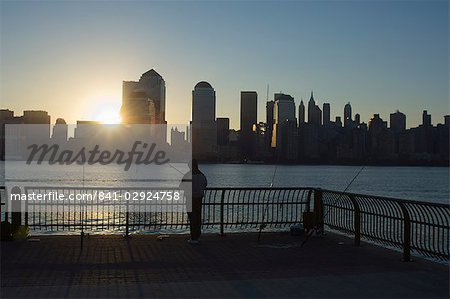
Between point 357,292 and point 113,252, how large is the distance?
5.96 metres

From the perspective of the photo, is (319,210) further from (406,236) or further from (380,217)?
(406,236)

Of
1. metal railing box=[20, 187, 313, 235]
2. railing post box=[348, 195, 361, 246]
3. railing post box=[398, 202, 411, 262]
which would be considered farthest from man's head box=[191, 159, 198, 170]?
railing post box=[398, 202, 411, 262]

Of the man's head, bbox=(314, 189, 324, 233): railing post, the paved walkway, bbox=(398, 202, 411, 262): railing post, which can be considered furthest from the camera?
bbox=(314, 189, 324, 233): railing post

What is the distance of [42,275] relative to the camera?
1073 centimetres

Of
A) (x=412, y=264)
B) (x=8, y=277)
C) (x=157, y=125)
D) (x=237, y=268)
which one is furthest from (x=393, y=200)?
(x=157, y=125)

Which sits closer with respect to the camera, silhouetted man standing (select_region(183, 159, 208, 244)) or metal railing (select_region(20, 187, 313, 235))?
silhouetted man standing (select_region(183, 159, 208, 244))

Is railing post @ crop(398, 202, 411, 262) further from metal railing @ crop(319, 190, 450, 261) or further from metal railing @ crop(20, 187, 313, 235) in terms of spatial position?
metal railing @ crop(20, 187, 313, 235)

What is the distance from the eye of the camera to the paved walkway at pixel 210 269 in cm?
958

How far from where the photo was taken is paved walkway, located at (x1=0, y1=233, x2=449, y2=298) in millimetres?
9578

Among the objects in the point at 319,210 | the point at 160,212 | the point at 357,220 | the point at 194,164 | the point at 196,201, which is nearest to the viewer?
the point at 357,220

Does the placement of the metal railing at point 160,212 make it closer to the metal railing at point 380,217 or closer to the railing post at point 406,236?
the metal railing at point 380,217

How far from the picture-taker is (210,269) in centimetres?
1152

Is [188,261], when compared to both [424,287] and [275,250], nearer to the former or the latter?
[275,250]

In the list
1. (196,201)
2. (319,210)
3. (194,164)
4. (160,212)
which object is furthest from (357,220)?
(160,212)
